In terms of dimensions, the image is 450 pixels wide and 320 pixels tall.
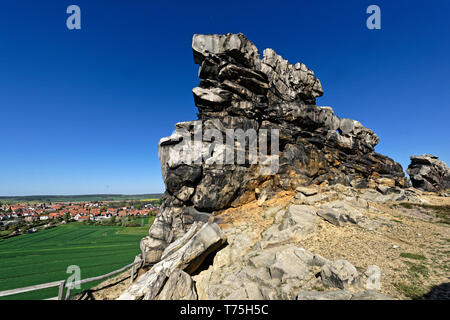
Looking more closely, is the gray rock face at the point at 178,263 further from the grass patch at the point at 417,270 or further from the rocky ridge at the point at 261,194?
the grass patch at the point at 417,270

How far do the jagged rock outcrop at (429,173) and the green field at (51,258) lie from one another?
5702cm

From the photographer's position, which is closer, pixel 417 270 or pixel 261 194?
pixel 417 270

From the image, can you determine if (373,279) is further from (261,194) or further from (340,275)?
(261,194)

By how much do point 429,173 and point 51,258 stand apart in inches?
3140

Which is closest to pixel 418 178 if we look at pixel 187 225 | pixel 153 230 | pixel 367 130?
pixel 367 130

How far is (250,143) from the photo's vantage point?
20188 mm

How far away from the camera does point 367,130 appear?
28156 millimetres

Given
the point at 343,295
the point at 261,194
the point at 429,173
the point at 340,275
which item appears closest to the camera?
the point at 343,295

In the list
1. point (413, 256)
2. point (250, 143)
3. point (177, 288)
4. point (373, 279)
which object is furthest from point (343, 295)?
point (250, 143)

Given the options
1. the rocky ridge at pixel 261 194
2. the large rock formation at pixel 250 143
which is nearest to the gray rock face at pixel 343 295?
the rocky ridge at pixel 261 194

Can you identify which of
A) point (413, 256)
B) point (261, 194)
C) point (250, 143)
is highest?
point (250, 143)

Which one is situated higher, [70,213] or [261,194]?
[261,194]

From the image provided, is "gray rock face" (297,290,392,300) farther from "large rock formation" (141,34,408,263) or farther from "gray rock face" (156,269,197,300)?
"large rock formation" (141,34,408,263)
